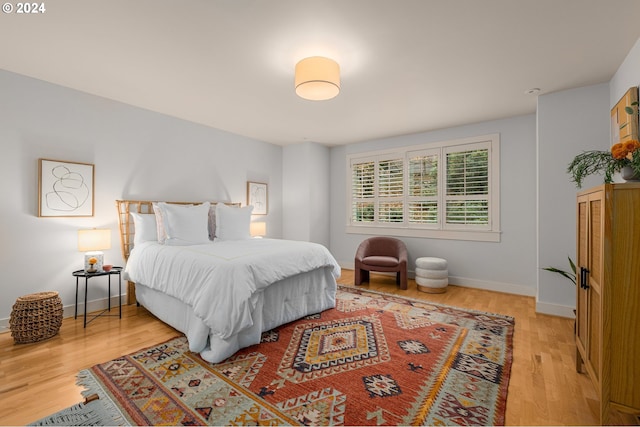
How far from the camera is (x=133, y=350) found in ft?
8.00

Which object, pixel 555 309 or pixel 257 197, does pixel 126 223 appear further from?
pixel 555 309

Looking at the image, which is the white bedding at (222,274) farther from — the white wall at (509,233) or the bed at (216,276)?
the white wall at (509,233)

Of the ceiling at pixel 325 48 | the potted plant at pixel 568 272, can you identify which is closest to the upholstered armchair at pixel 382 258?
the potted plant at pixel 568 272

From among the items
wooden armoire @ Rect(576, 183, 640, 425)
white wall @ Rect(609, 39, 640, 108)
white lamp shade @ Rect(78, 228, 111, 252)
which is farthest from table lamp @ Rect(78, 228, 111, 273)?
white wall @ Rect(609, 39, 640, 108)

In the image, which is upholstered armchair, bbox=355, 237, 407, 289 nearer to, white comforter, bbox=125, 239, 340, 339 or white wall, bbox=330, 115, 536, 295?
white wall, bbox=330, 115, 536, 295

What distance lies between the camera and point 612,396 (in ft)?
4.97

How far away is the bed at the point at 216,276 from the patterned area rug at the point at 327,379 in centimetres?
22

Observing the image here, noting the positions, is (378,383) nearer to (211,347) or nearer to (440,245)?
(211,347)

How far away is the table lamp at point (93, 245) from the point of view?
3.10m

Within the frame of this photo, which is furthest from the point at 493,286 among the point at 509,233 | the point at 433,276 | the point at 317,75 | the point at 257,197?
the point at 257,197

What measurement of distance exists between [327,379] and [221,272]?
3.75 feet

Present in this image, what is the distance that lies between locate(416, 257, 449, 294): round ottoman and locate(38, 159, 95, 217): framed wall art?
454 cm

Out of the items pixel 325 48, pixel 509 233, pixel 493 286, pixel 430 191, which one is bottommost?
pixel 493 286

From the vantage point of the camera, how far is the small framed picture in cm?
537
